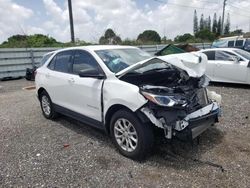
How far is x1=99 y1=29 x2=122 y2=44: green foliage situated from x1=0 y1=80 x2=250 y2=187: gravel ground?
49.6 feet

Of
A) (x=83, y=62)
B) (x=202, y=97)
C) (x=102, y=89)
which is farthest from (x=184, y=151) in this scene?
(x=83, y=62)

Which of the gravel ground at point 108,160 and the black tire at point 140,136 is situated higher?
the black tire at point 140,136

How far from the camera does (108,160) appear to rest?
12.5ft

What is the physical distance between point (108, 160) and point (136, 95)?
1.10 m

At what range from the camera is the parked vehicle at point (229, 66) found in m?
8.68

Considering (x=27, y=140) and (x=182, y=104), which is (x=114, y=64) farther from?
(x=27, y=140)

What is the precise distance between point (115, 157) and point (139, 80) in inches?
48.6

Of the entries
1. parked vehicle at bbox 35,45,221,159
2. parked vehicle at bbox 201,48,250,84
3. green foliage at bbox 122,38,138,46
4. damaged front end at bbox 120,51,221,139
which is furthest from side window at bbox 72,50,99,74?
green foliage at bbox 122,38,138,46

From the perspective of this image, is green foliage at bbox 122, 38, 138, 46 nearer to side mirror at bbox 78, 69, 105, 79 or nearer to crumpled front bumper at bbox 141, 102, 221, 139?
side mirror at bbox 78, 69, 105, 79

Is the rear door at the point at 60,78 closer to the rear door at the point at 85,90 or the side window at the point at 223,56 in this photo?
the rear door at the point at 85,90

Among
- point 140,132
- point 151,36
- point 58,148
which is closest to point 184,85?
point 140,132

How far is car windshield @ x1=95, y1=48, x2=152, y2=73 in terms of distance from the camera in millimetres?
4226

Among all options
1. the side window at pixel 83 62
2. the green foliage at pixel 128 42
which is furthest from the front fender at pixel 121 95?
the green foliage at pixel 128 42

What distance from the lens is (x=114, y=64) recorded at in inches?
168
